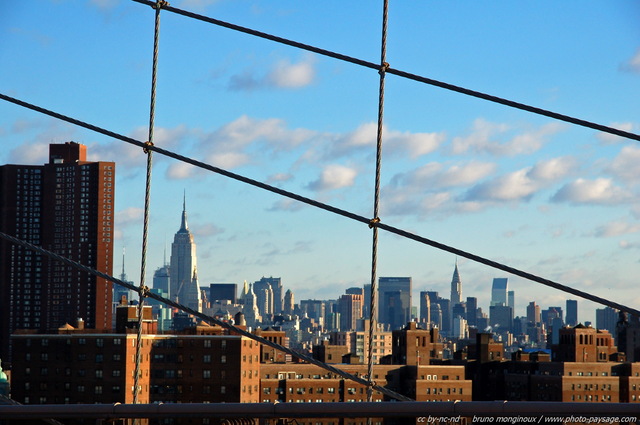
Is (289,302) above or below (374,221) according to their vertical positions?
below

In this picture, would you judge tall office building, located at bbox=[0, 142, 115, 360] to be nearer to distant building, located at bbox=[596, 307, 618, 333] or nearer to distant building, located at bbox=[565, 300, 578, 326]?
distant building, located at bbox=[596, 307, 618, 333]

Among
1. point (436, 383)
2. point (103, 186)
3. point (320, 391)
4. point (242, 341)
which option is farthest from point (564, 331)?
point (103, 186)

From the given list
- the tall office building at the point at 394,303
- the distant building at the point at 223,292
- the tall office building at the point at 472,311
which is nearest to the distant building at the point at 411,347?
the tall office building at the point at 394,303

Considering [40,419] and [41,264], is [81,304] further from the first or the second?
[40,419]

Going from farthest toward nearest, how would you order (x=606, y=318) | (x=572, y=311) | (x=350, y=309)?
1. (x=350, y=309)
2. (x=572, y=311)
3. (x=606, y=318)

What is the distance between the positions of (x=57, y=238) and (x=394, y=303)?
9083 centimetres

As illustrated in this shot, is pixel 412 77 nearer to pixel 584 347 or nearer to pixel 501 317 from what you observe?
pixel 584 347

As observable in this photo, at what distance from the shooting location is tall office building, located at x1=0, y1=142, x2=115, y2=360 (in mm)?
84000

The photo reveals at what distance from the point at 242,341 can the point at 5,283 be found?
164 feet

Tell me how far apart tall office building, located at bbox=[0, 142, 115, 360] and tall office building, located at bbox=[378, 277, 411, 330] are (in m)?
81.1

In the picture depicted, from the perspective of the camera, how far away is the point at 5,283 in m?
85.9

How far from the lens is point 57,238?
87.6 meters

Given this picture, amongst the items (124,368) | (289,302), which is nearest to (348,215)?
(124,368)

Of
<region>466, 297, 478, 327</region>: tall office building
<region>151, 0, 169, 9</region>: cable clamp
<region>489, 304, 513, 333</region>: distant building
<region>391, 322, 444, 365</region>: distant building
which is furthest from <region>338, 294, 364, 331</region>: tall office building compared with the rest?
<region>151, 0, 169, 9</region>: cable clamp
